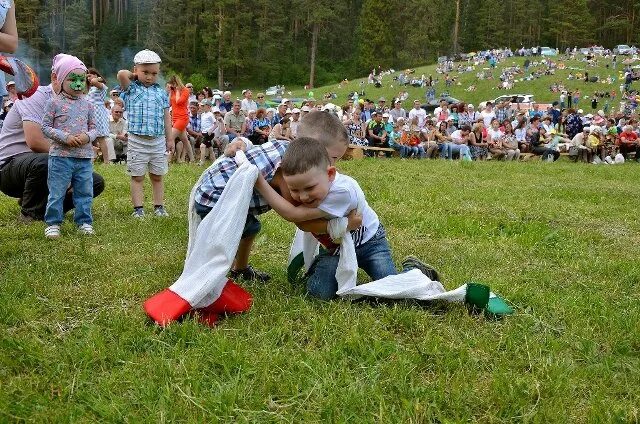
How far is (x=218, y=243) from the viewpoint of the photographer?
315 centimetres

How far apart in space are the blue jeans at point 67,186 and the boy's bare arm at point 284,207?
266cm

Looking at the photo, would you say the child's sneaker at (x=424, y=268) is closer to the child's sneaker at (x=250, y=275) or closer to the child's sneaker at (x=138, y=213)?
the child's sneaker at (x=250, y=275)

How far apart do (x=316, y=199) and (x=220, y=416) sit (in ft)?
4.59

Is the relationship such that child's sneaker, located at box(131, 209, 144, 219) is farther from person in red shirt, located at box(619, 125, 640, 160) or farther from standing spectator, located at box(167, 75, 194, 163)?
person in red shirt, located at box(619, 125, 640, 160)

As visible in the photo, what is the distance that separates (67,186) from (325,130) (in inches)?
113

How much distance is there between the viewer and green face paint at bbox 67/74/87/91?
5.20 m

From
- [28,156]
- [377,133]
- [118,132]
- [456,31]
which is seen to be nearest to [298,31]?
[456,31]

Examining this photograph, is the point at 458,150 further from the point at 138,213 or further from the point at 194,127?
the point at 138,213

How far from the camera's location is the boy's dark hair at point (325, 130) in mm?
3584

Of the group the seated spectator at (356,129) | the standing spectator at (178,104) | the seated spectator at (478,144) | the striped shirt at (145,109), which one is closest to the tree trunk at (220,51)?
the seated spectator at (356,129)

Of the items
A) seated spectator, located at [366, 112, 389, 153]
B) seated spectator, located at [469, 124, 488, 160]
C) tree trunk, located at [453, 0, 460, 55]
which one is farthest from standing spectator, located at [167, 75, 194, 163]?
tree trunk, located at [453, 0, 460, 55]

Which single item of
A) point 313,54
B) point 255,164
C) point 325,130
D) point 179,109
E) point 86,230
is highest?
point 313,54

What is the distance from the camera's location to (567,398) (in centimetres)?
236

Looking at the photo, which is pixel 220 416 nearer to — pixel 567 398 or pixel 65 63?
pixel 567 398
